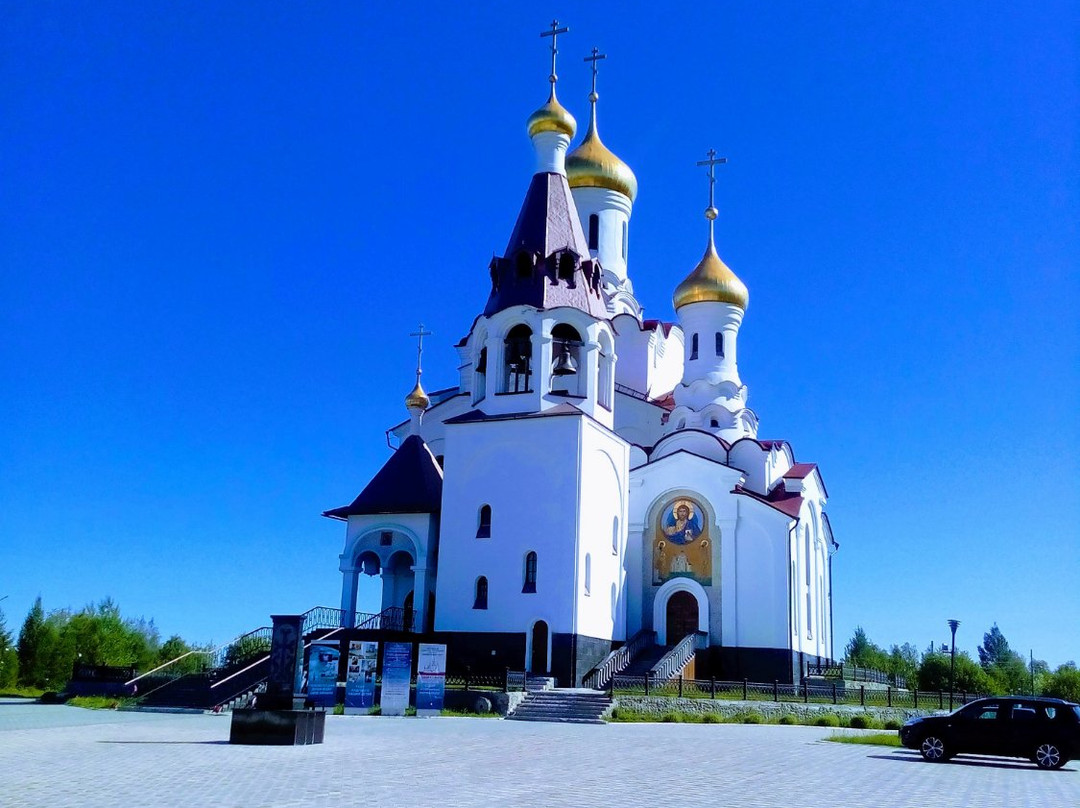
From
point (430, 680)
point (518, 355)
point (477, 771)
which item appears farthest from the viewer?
point (518, 355)

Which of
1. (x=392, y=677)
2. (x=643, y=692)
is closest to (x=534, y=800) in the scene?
(x=392, y=677)

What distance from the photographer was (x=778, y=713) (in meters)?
23.0

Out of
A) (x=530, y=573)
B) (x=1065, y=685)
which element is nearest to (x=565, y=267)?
(x=530, y=573)

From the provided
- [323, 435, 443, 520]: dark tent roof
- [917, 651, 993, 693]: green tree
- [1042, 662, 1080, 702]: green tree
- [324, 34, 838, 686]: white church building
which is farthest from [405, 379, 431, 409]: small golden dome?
[1042, 662, 1080, 702]: green tree

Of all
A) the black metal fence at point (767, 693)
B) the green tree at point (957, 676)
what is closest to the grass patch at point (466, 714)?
the black metal fence at point (767, 693)

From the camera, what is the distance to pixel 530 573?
24766 mm

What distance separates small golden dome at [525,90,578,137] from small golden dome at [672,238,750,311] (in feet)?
21.3

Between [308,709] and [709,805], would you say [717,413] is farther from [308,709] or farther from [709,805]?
[709,805]

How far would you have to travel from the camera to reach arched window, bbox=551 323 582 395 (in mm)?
26078

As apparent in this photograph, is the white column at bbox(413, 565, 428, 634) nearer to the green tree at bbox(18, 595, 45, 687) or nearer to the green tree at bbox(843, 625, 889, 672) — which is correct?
the green tree at bbox(18, 595, 45, 687)

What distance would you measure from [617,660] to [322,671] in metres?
9.83

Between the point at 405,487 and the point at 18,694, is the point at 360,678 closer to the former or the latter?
the point at 405,487

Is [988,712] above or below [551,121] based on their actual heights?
below

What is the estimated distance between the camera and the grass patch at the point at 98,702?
69.2ft
